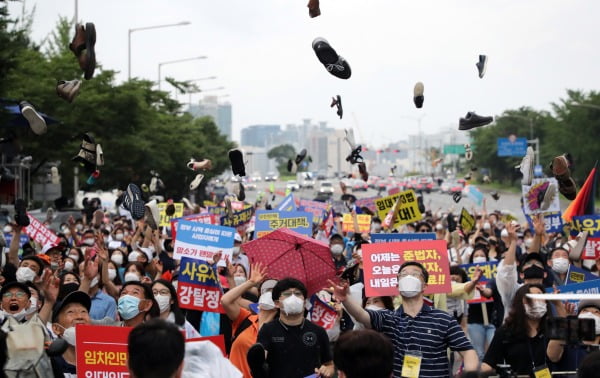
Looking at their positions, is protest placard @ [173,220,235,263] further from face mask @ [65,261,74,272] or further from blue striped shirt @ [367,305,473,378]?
blue striped shirt @ [367,305,473,378]

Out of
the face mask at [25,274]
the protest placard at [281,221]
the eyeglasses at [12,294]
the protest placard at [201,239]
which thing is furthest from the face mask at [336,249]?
the eyeglasses at [12,294]

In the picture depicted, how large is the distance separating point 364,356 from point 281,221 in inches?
363

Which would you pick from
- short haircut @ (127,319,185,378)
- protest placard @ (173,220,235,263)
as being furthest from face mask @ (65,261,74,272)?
short haircut @ (127,319,185,378)

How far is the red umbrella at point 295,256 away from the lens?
8.27 meters

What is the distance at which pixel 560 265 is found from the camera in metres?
10.4

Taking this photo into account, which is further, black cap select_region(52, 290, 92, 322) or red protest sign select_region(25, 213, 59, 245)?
red protest sign select_region(25, 213, 59, 245)

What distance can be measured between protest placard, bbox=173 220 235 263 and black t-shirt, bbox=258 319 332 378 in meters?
3.92

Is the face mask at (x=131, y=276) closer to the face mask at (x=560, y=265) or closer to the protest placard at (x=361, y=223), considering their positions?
the face mask at (x=560, y=265)

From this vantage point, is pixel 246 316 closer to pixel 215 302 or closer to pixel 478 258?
pixel 215 302

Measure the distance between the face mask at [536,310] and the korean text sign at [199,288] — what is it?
8.94ft

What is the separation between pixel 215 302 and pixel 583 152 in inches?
2189

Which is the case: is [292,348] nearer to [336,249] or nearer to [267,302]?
[267,302]

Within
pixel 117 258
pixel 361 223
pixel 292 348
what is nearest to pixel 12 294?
pixel 292 348

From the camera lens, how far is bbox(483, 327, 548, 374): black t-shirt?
656 cm
